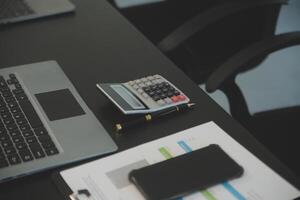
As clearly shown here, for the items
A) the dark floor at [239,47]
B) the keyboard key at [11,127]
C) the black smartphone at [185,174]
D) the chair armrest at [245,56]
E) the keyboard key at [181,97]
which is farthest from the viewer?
the dark floor at [239,47]

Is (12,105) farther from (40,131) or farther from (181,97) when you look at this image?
(181,97)

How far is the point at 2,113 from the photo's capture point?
0.93 m

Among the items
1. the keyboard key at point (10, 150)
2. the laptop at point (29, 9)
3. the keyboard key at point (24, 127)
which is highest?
the laptop at point (29, 9)

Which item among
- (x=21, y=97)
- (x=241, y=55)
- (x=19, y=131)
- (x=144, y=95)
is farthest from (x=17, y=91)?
(x=241, y=55)

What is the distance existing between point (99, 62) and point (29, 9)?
30 centimetres

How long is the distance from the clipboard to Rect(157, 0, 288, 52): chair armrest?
617 mm

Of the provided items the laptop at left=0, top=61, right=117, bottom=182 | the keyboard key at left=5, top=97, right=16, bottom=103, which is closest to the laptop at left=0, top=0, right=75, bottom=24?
the laptop at left=0, top=61, right=117, bottom=182

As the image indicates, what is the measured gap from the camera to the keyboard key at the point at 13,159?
0.83 meters

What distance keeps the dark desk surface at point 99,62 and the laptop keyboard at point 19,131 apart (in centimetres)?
4

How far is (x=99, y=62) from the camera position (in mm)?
1146

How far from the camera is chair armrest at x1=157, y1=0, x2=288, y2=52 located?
1.36 meters

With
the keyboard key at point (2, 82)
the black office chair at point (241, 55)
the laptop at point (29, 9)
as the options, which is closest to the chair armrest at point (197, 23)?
the black office chair at point (241, 55)

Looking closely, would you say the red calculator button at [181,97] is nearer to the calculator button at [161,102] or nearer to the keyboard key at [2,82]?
the calculator button at [161,102]

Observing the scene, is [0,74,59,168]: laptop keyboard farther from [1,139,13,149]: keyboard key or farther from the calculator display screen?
the calculator display screen
